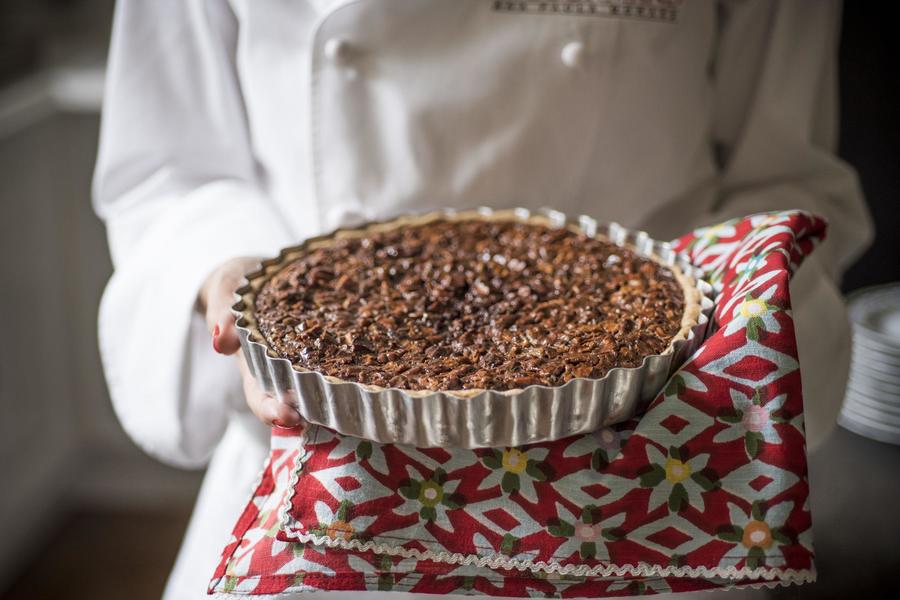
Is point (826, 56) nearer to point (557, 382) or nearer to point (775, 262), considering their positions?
point (775, 262)

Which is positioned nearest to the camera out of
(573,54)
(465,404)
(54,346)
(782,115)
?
(465,404)

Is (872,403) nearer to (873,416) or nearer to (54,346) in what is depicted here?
(873,416)

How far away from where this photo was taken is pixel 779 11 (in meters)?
0.97

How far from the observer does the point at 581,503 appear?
0.63 m

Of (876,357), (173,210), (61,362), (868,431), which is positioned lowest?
(61,362)

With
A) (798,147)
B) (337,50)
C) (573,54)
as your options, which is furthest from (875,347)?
(337,50)

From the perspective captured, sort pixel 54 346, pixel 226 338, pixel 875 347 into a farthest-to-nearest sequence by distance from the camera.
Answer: pixel 54 346, pixel 875 347, pixel 226 338

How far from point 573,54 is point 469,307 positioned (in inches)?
12.9

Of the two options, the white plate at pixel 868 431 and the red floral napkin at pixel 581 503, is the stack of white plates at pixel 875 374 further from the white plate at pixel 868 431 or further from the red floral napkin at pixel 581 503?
the red floral napkin at pixel 581 503

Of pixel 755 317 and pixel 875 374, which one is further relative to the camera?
pixel 875 374

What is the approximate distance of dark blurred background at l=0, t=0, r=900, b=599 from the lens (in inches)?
74.2

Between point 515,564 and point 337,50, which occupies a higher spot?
point 337,50

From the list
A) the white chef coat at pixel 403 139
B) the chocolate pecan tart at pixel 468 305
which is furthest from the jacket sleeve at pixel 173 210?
the chocolate pecan tart at pixel 468 305

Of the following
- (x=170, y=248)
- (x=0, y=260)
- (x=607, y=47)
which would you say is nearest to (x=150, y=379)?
(x=170, y=248)
